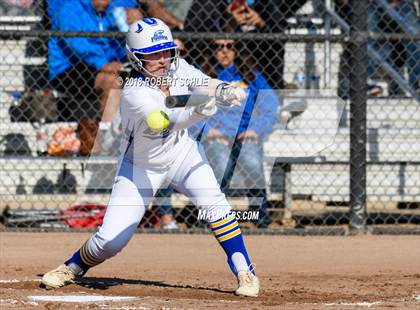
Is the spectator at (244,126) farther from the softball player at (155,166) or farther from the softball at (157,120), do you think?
the softball at (157,120)

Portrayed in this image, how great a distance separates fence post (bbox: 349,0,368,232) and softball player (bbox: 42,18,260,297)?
3.23 m

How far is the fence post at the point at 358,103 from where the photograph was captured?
8.76 meters

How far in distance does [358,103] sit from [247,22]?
1441mm

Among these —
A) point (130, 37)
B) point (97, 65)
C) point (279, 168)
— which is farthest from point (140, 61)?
point (279, 168)

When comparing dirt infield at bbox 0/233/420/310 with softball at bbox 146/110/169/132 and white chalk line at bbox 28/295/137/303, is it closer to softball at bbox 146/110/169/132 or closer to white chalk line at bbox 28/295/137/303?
white chalk line at bbox 28/295/137/303

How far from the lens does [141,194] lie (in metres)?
5.72

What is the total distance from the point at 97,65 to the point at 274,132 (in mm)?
1907

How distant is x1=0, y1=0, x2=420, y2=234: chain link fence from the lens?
29.1 feet

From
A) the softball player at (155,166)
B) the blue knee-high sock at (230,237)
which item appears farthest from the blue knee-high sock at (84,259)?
the blue knee-high sock at (230,237)

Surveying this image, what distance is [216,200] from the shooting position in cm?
568

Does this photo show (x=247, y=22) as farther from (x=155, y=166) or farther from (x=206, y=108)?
(x=206, y=108)

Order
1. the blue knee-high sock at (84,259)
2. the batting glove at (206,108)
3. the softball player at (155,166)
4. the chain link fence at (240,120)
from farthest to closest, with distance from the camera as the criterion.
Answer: the chain link fence at (240,120), the blue knee-high sock at (84,259), the softball player at (155,166), the batting glove at (206,108)

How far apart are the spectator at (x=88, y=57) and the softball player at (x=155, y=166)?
356 cm

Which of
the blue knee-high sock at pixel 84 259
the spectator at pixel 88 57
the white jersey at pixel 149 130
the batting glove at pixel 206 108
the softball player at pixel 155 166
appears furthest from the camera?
the spectator at pixel 88 57
